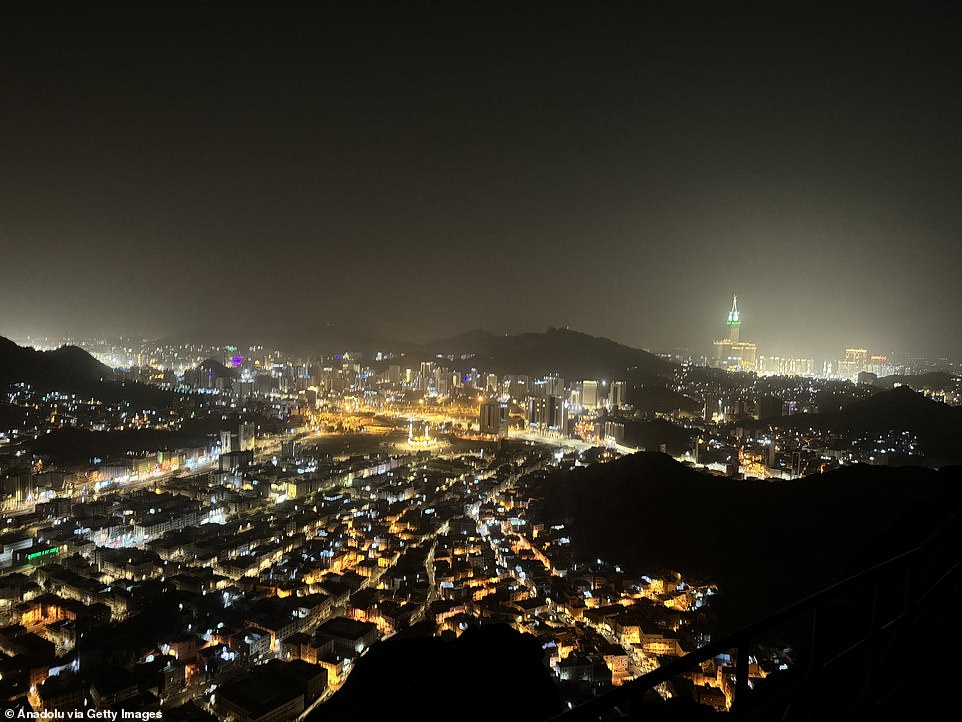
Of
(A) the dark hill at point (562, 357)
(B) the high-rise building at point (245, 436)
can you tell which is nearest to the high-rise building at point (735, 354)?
(A) the dark hill at point (562, 357)

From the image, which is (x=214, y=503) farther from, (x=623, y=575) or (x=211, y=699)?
(x=623, y=575)

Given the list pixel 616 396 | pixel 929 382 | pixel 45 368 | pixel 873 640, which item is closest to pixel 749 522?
pixel 873 640

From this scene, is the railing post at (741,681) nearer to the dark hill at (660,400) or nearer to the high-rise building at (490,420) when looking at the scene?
the high-rise building at (490,420)

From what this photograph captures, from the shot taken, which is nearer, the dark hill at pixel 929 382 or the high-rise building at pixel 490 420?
the high-rise building at pixel 490 420

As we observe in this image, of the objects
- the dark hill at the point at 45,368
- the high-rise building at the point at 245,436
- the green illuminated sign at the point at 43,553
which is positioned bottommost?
the green illuminated sign at the point at 43,553

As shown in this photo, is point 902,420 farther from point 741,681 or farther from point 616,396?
point 741,681

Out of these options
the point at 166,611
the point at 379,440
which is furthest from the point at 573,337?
the point at 166,611

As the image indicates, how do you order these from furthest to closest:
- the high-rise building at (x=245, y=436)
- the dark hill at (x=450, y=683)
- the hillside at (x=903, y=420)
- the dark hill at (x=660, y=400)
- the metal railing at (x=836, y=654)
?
1. the dark hill at (x=660, y=400)
2. the high-rise building at (x=245, y=436)
3. the hillside at (x=903, y=420)
4. the dark hill at (x=450, y=683)
5. the metal railing at (x=836, y=654)

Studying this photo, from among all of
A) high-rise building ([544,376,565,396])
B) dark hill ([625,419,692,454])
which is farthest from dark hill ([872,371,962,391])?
high-rise building ([544,376,565,396])
